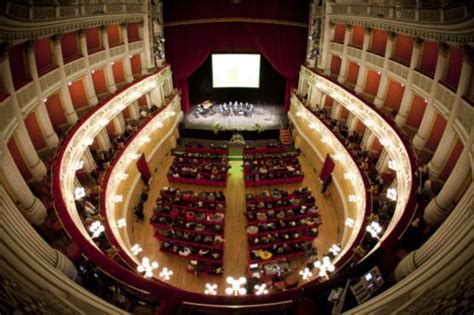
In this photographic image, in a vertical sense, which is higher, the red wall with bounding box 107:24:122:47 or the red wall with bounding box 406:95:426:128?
the red wall with bounding box 107:24:122:47

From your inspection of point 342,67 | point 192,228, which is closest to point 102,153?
point 192,228

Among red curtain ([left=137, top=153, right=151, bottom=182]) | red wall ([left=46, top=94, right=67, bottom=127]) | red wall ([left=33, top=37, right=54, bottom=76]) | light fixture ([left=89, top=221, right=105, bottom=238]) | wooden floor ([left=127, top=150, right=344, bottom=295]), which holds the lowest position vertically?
wooden floor ([left=127, top=150, right=344, bottom=295])

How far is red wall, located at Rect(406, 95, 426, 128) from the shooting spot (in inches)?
502

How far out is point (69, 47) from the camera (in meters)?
13.5

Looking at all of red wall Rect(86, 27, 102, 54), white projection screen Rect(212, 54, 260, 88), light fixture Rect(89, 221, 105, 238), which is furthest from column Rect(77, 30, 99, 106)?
white projection screen Rect(212, 54, 260, 88)

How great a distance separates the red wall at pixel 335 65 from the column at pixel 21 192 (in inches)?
704

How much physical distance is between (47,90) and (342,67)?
1540cm

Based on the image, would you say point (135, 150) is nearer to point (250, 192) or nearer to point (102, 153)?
point (102, 153)

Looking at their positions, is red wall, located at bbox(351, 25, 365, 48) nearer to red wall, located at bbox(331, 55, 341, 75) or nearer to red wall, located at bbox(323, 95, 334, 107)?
red wall, located at bbox(331, 55, 341, 75)

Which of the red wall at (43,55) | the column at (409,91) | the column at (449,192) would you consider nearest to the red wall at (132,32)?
the red wall at (43,55)

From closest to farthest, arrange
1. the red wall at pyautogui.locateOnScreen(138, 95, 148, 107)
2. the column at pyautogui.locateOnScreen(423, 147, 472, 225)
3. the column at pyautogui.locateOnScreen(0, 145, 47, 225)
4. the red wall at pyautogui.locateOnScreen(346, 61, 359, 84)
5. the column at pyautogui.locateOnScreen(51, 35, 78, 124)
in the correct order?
the column at pyautogui.locateOnScreen(423, 147, 472, 225) → the column at pyautogui.locateOnScreen(0, 145, 47, 225) → the column at pyautogui.locateOnScreen(51, 35, 78, 124) → the red wall at pyautogui.locateOnScreen(346, 61, 359, 84) → the red wall at pyautogui.locateOnScreen(138, 95, 148, 107)

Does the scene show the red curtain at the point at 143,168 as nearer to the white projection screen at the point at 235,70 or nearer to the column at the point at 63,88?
the column at the point at 63,88

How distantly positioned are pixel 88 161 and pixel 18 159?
11.9 feet

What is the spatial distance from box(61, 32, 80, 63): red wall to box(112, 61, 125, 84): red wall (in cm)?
354
